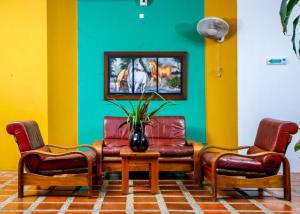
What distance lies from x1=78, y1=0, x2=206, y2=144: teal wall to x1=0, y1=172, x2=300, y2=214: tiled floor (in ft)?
5.08

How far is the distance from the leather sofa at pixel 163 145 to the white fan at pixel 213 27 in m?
1.42

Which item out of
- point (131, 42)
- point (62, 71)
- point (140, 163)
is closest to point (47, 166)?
point (140, 163)

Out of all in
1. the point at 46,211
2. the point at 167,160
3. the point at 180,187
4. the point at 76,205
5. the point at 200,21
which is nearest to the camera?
the point at 46,211

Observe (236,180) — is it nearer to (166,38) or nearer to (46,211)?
(46,211)

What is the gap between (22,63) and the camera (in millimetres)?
6336

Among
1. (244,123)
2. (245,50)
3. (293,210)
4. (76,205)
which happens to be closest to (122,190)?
(76,205)

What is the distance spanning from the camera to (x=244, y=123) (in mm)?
6629

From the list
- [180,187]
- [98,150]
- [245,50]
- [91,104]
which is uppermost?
[245,50]

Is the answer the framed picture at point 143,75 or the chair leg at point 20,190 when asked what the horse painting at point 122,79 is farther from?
the chair leg at point 20,190

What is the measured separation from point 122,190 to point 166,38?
2.94 m

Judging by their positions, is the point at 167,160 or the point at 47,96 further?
the point at 47,96

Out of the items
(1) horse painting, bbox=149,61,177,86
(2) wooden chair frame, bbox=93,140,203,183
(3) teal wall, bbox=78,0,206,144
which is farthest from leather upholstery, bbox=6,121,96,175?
(1) horse painting, bbox=149,61,177,86

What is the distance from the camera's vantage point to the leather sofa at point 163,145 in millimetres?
5555

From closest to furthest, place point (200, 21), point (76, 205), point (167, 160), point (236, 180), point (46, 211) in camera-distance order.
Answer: point (46, 211)
point (76, 205)
point (236, 180)
point (167, 160)
point (200, 21)
